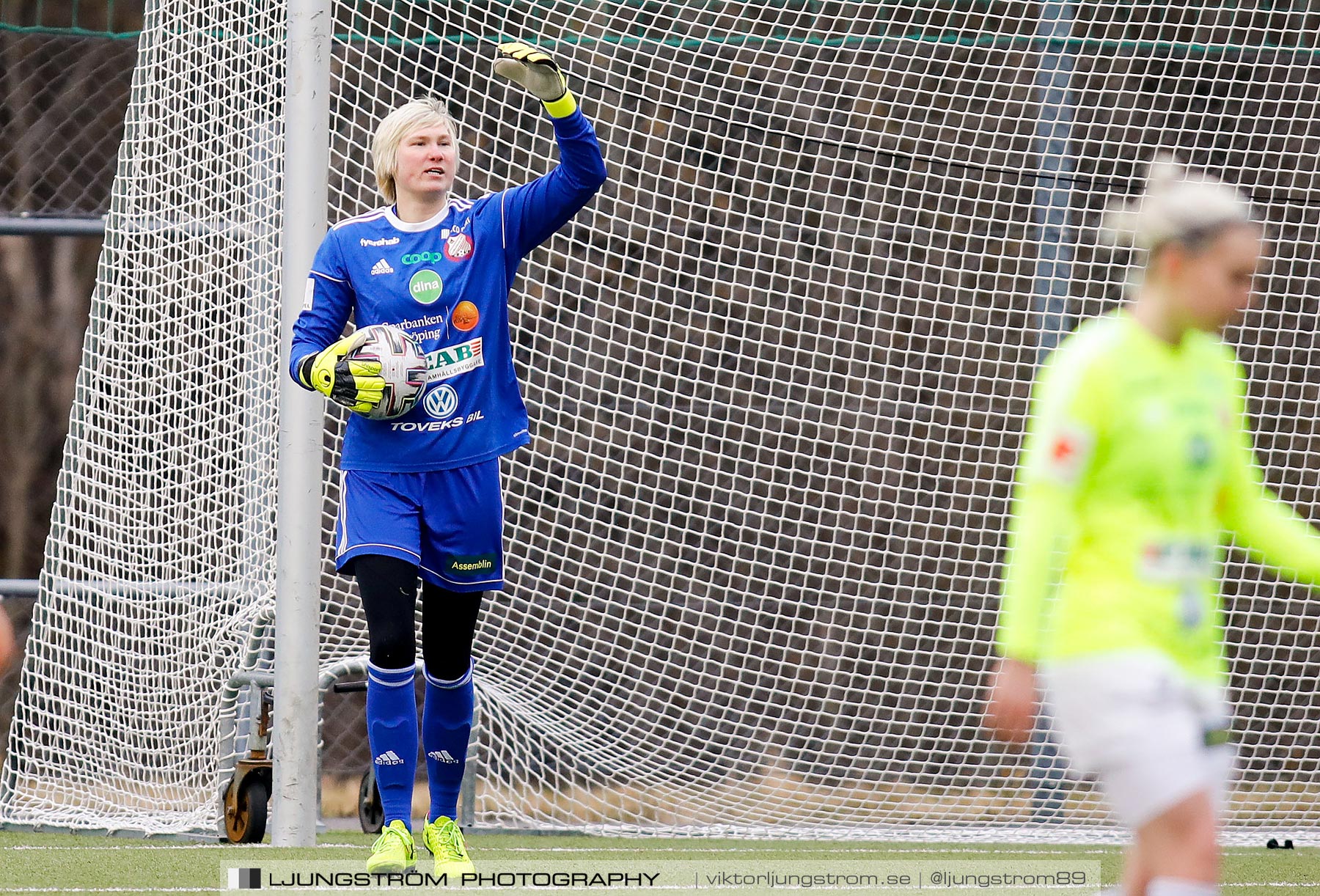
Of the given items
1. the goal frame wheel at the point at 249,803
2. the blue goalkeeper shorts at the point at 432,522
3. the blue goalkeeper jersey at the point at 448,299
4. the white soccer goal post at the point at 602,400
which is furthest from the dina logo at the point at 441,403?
the goal frame wheel at the point at 249,803

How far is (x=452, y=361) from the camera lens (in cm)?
426

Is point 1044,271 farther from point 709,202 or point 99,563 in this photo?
point 99,563

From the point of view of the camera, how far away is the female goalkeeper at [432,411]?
164 inches

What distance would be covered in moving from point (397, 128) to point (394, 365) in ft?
2.02

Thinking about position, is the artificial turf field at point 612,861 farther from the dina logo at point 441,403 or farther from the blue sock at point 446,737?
the dina logo at point 441,403

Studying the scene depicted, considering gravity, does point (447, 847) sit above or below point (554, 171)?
below

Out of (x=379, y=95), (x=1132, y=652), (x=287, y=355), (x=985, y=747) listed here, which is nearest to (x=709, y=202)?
(x=379, y=95)

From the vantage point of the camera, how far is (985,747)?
650 centimetres

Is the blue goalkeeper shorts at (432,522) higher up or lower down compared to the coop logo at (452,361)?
lower down

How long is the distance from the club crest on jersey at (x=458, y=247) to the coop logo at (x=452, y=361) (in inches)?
8.3

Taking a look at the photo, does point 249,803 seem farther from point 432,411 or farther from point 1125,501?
point 1125,501

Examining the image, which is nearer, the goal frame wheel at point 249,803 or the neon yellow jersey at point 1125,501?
the neon yellow jersey at point 1125,501

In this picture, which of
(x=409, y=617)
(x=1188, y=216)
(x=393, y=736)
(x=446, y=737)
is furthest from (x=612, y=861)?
(x=1188, y=216)

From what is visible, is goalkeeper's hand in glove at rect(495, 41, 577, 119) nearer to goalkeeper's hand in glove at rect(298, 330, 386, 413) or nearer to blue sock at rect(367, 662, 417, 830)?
goalkeeper's hand in glove at rect(298, 330, 386, 413)
